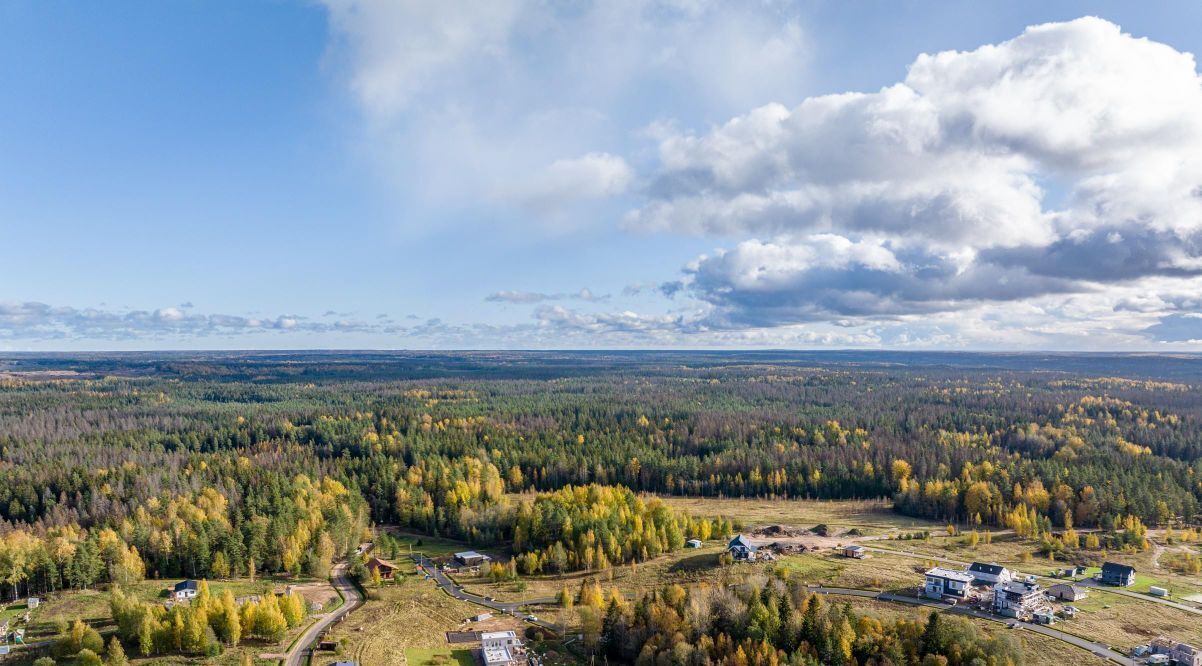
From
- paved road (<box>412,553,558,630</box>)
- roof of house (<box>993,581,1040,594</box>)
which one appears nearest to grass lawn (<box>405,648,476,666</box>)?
paved road (<box>412,553,558,630</box>)

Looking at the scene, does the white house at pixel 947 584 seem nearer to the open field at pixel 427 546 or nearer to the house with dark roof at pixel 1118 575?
the house with dark roof at pixel 1118 575

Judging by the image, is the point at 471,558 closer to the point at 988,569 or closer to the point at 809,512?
the point at 988,569

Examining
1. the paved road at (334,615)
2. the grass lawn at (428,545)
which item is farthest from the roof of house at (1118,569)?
the paved road at (334,615)

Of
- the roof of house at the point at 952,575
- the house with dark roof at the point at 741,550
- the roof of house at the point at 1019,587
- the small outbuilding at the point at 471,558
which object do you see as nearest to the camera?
the roof of house at the point at 1019,587

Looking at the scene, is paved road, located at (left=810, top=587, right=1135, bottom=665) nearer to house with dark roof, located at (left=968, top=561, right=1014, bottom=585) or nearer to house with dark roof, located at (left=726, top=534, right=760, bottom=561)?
house with dark roof, located at (left=968, top=561, right=1014, bottom=585)

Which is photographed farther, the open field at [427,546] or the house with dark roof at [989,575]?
the open field at [427,546]

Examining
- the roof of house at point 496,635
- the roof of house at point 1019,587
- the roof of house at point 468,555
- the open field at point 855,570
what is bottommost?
the roof of house at point 468,555

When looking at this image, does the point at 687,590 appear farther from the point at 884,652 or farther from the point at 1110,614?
the point at 1110,614
